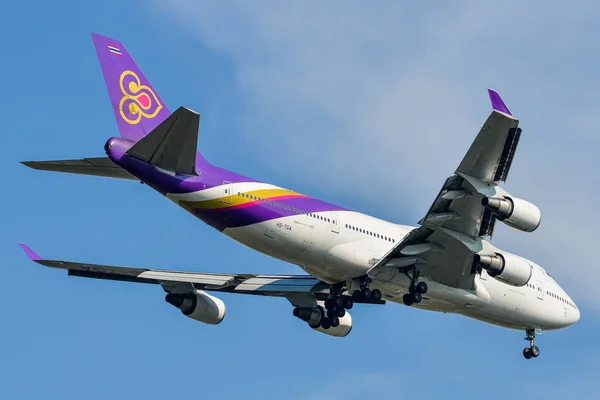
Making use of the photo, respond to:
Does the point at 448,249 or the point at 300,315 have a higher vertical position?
the point at 448,249

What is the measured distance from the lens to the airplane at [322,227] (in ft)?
87.6

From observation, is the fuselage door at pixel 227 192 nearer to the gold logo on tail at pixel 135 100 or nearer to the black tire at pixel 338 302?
the gold logo on tail at pixel 135 100

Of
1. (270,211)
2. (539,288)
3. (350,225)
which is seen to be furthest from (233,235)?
(539,288)

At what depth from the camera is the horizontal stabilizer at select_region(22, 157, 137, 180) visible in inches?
1034

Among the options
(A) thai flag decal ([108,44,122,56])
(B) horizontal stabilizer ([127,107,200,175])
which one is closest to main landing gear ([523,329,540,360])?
(B) horizontal stabilizer ([127,107,200,175])

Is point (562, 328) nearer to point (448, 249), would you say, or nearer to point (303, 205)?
point (448, 249)

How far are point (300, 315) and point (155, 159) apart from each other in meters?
9.34

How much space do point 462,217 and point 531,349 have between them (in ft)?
29.2

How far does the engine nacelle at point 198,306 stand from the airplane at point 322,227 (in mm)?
33

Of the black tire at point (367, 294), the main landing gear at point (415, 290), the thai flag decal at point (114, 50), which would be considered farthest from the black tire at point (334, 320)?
the thai flag decal at point (114, 50)

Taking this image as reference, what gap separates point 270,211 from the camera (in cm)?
2866

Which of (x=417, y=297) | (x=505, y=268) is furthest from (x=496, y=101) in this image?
(x=417, y=297)

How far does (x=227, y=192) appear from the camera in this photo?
28.1 metres

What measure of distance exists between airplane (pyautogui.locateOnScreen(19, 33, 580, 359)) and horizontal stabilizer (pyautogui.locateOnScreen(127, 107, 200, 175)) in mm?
29
